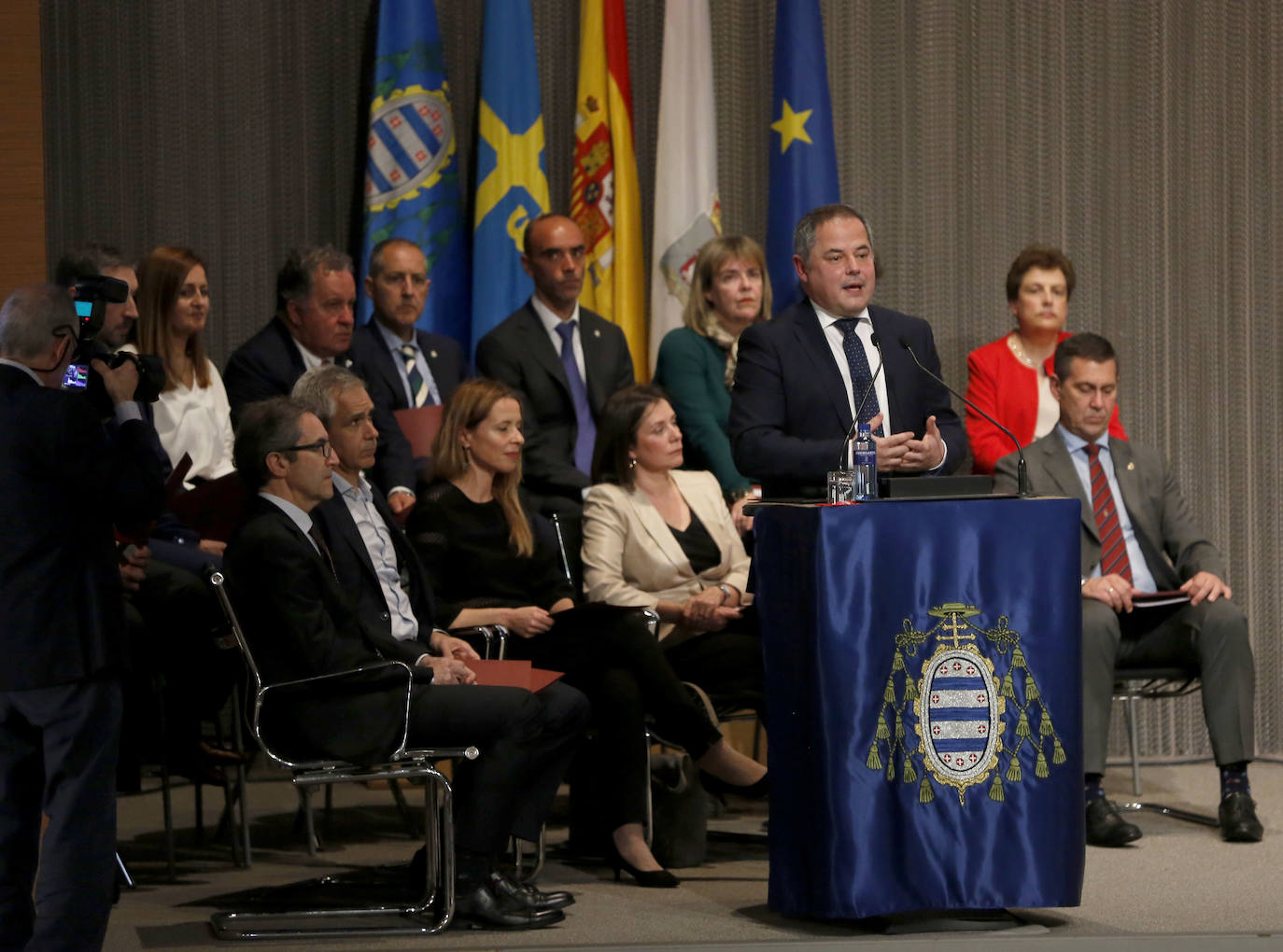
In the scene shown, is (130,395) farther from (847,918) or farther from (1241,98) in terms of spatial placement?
(1241,98)

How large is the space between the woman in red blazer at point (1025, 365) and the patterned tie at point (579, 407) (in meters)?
1.33

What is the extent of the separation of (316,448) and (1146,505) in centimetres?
273

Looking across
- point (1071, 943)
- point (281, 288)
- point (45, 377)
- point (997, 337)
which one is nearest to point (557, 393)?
point (281, 288)

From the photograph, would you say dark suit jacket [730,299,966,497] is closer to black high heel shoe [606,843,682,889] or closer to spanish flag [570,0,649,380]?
black high heel shoe [606,843,682,889]

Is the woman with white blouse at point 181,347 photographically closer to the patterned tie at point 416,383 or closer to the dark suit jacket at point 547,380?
the patterned tie at point 416,383

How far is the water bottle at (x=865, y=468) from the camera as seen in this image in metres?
3.54

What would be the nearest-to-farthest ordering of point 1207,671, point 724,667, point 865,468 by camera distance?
point 865,468
point 724,667
point 1207,671

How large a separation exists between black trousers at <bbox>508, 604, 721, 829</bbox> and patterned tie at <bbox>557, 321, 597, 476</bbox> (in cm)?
108

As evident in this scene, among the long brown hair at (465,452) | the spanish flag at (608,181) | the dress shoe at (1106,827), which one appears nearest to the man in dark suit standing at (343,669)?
the long brown hair at (465,452)

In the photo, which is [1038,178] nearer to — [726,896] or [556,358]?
[556,358]

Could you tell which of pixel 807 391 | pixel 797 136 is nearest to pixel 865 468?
pixel 807 391

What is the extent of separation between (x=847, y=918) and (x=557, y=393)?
2.26m

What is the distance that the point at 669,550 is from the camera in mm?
4840

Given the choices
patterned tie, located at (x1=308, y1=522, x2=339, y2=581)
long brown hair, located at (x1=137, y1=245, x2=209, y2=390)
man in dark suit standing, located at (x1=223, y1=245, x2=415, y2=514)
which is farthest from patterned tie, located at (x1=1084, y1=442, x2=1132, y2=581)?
long brown hair, located at (x1=137, y1=245, x2=209, y2=390)
